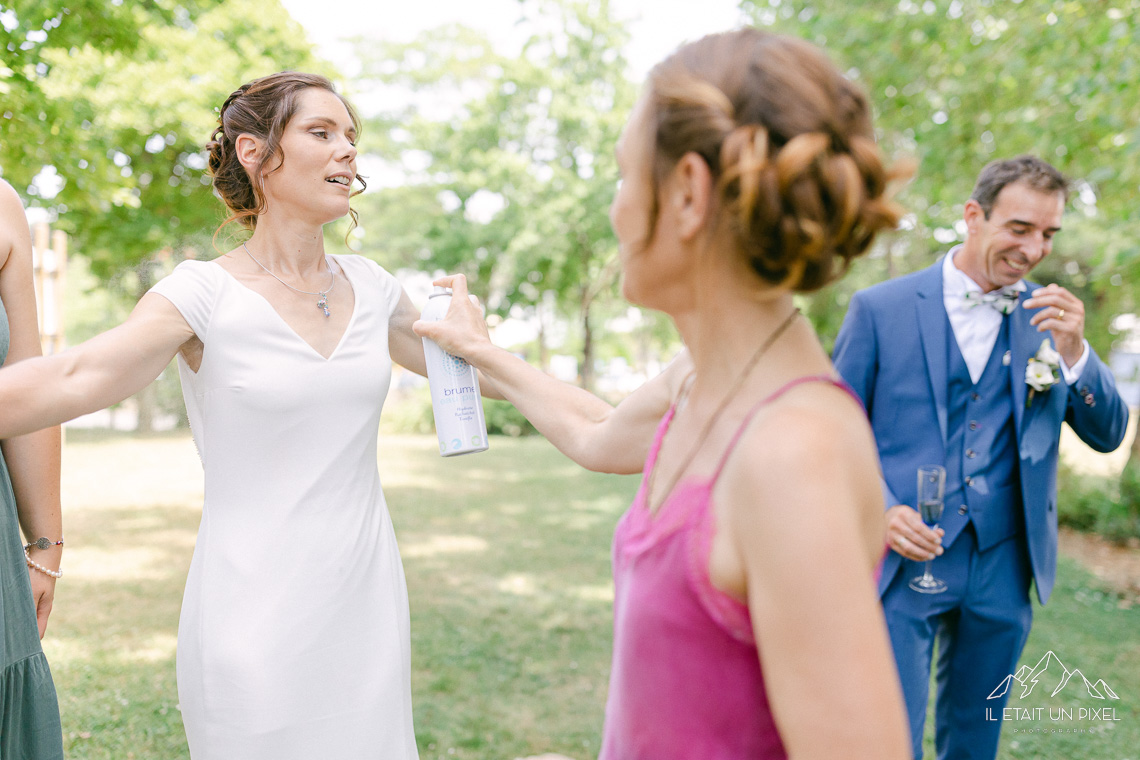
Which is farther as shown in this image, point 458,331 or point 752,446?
point 458,331

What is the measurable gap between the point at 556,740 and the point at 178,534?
6.12 m

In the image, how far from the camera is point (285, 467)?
7.09ft

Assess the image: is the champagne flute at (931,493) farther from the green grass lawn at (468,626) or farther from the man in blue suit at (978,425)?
the green grass lawn at (468,626)

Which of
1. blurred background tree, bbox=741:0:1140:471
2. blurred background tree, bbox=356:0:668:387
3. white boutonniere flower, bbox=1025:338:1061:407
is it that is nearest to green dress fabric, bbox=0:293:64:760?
white boutonniere flower, bbox=1025:338:1061:407

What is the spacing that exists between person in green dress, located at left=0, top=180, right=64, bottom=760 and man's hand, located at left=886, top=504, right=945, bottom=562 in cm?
267

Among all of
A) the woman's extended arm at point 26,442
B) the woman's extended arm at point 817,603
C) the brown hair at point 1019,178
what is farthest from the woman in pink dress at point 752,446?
the brown hair at point 1019,178

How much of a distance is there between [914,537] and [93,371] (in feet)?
8.65

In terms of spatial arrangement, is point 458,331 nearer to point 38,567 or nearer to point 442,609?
point 38,567

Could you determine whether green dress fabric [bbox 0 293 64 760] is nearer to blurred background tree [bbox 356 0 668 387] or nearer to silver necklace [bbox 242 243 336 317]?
silver necklace [bbox 242 243 336 317]

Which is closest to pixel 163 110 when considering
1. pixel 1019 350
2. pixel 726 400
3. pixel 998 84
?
pixel 998 84

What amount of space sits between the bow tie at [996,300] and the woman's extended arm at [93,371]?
2826mm

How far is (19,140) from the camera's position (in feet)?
14.5

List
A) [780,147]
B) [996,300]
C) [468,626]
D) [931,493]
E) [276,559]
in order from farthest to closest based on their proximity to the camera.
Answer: [468,626]
[996,300]
[931,493]
[276,559]
[780,147]

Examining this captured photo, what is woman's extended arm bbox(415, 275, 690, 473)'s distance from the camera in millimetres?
1648
